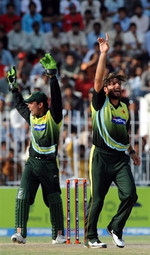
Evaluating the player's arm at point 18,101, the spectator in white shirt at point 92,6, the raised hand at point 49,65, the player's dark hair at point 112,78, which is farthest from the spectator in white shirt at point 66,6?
the player's dark hair at point 112,78

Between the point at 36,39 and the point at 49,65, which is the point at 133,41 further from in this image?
the point at 49,65

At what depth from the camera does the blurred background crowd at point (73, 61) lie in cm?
1741

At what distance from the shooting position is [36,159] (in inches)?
452

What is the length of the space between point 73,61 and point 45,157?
386 inches

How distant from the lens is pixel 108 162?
34.9 feet

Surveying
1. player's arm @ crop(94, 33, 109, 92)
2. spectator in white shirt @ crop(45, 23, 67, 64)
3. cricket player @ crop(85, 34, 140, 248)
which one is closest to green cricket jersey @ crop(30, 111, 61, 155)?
cricket player @ crop(85, 34, 140, 248)

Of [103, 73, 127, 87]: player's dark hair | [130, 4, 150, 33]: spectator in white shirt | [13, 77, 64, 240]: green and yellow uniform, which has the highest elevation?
[130, 4, 150, 33]: spectator in white shirt

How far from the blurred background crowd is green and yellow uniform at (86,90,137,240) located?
Answer: 6.49 meters

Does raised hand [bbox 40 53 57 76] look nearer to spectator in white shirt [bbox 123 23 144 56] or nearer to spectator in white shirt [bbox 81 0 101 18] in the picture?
spectator in white shirt [bbox 123 23 144 56]

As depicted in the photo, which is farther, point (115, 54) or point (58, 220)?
point (115, 54)

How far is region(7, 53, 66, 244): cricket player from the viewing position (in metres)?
11.3

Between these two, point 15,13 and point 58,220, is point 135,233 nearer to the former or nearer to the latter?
point 58,220

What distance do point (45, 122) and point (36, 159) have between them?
0.52 metres

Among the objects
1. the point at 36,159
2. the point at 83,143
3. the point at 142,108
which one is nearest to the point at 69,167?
the point at 83,143
